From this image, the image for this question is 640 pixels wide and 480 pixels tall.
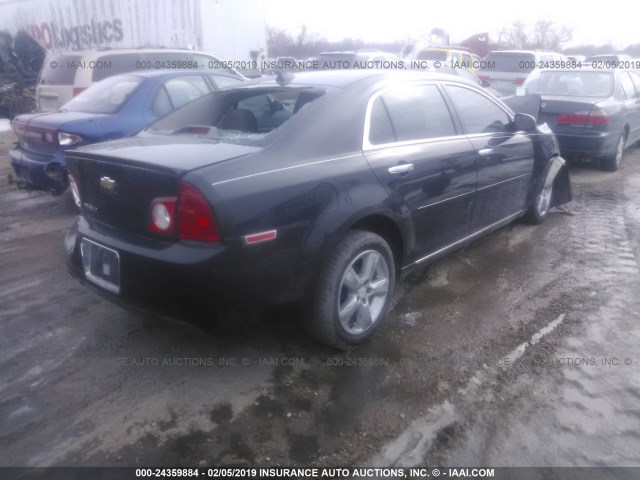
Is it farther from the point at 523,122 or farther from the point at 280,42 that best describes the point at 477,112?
the point at 280,42

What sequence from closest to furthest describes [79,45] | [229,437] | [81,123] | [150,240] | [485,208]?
[229,437]
[150,240]
[485,208]
[81,123]
[79,45]

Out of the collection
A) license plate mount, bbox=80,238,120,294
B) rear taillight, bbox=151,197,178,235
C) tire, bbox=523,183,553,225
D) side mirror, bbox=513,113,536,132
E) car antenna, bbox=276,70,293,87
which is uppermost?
car antenna, bbox=276,70,293,87

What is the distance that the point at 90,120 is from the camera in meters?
5.46

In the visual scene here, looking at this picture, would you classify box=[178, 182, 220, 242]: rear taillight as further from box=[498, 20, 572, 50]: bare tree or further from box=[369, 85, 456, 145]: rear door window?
box=[498, 20, 572, 50]: bare tree

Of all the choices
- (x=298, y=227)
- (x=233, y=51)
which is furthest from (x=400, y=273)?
(x=233, y=51)

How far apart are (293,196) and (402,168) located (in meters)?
0.91

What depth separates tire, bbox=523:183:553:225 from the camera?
5.24m

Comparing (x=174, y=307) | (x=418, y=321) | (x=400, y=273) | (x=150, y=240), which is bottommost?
(x=418, y=321)

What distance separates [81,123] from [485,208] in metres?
4.00

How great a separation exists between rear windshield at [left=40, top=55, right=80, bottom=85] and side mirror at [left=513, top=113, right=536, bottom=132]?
20.7 ft

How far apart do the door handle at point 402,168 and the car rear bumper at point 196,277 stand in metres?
0.94

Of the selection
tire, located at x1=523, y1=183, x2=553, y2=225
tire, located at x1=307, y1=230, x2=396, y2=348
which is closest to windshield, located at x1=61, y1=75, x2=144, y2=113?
tire, located at x1=307, y1=230, x2=396, y2=348

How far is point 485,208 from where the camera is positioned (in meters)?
4.23

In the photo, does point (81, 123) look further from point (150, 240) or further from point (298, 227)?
point (298, 227)
